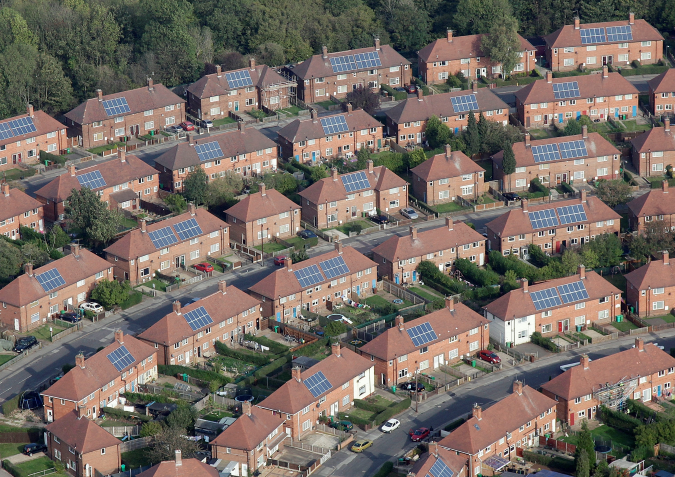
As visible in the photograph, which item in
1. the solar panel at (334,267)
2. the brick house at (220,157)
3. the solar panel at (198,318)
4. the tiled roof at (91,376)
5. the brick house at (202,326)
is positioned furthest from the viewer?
the brick house at (220,157)

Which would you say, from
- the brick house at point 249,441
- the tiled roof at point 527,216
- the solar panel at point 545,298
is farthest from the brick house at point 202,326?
the tiled roof at point 527,216

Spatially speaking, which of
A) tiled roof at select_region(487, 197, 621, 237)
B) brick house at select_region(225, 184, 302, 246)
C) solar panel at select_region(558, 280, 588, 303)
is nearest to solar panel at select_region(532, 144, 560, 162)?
tiled roof at select_region(487, 197, 621, 237)

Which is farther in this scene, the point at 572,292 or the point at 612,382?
the point at 572,292

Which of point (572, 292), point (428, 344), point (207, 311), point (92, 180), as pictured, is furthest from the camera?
point (92, 180)

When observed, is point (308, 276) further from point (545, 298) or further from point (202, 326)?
point (545, 298)

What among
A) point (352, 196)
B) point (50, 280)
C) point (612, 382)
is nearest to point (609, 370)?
point (612, 382)

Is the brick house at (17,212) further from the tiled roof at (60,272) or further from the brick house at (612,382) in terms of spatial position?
the brick house at (612,382)

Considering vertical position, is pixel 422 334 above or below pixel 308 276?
below

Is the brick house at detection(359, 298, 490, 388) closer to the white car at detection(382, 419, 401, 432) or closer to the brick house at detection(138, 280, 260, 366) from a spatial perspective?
the white car at detection(382, 419, 401, 432)

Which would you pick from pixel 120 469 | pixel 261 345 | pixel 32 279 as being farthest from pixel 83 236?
pixel 120 469
